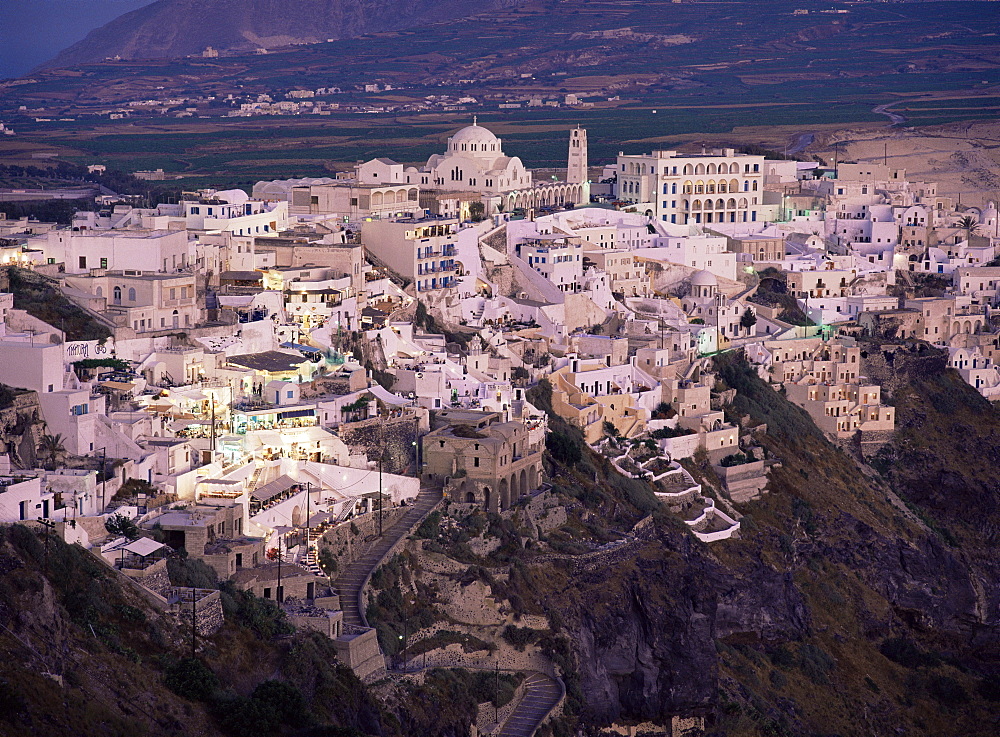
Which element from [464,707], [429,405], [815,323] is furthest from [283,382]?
[815,323]

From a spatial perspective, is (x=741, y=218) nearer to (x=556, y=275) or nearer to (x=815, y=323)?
(x=815, y=323)

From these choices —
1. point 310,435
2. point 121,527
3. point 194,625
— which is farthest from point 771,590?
point 194,625

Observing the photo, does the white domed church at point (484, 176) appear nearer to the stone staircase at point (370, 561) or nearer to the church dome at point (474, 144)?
the church dome at point (474, 144)

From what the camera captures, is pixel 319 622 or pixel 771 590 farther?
pixel 771 590

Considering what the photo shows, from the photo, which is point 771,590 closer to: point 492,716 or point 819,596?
point 819,596

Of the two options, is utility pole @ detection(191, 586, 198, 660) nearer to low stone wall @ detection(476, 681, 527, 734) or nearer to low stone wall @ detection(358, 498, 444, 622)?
low stone wall @ detection(358, 498, 444, 622)

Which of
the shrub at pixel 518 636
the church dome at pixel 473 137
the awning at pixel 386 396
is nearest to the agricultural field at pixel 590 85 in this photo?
the church dome at pixel 473 137

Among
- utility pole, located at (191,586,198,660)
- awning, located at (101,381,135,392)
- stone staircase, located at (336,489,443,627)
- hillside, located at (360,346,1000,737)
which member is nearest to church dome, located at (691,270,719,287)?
hillside, located at (360,346,1000,737)
